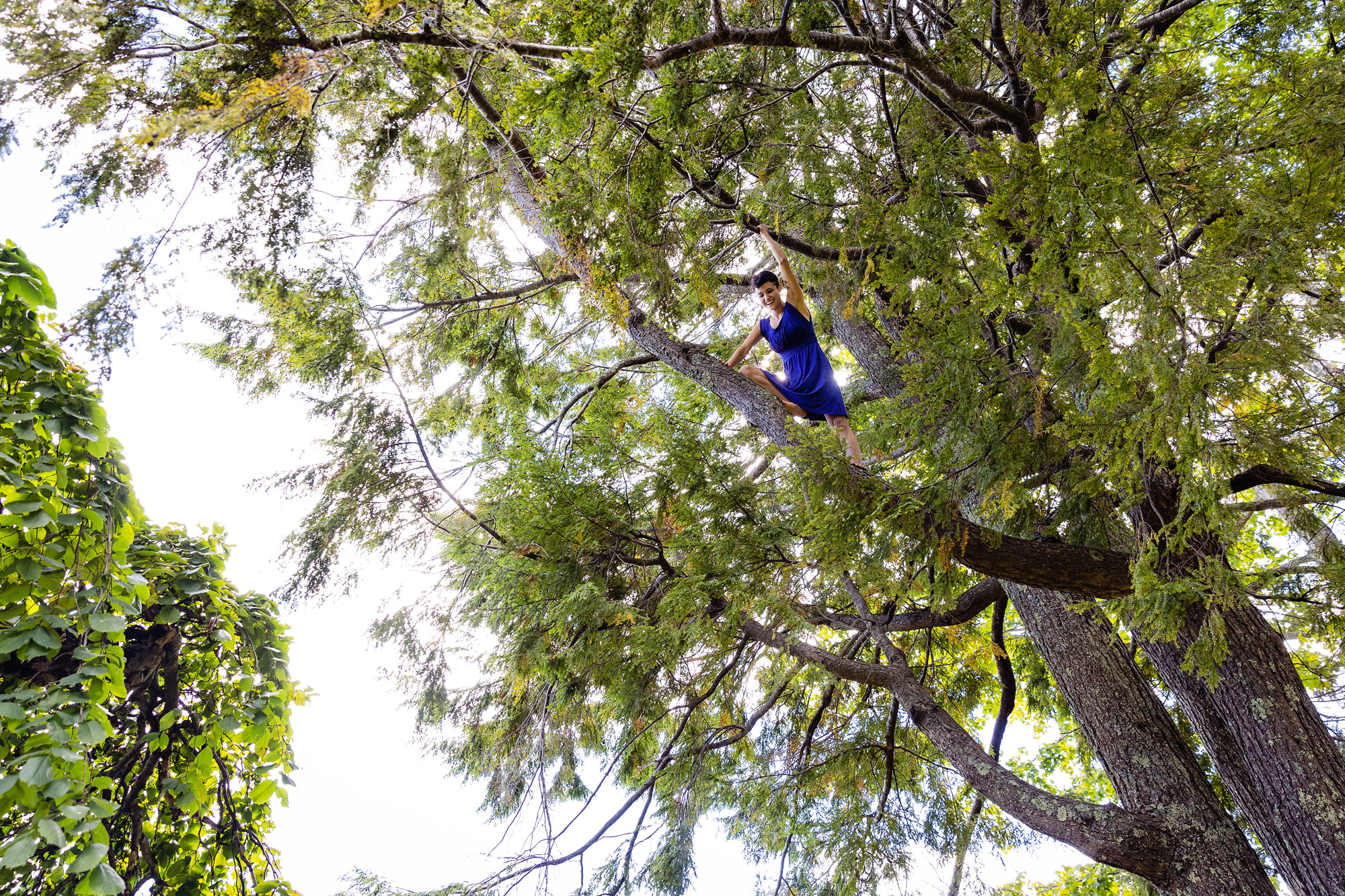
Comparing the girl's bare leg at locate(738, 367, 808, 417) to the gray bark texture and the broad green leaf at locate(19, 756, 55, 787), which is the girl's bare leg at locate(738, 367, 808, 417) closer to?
the gray bark texture

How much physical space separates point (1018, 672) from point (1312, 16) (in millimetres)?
5286

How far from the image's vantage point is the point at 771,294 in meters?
4.11

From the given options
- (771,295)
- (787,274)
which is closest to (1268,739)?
(787,274)

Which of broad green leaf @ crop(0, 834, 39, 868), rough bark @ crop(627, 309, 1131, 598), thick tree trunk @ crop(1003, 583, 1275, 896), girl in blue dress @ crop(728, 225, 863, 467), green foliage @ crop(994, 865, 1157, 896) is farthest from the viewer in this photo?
green foliage @ crop(994, 865, 1157, 896)

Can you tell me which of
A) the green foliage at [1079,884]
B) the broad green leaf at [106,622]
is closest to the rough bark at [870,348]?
the broad green leaf at [106,622]

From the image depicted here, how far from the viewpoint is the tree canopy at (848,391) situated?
2.08m

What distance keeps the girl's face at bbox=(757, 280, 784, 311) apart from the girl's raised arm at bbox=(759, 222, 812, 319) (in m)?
0.11

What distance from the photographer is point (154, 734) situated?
209cm

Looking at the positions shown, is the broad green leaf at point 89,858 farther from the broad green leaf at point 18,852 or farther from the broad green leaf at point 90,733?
the broad green leaf at point 90,733

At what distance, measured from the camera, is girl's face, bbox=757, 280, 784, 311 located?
4094 millimetres

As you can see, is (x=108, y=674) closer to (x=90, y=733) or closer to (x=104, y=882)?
(x=90, y=733)

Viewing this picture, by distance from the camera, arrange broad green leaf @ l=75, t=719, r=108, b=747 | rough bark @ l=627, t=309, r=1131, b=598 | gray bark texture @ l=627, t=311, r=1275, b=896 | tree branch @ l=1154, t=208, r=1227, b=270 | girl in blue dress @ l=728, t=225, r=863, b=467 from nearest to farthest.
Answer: broad green leaf @ l=75, t=719, r=108, b=747
tree branch @ l=1154, t=208, r=1227, b=270
rough bark @ l=627, t=309, r=1131, b=598
gray bark texture @ l=627, t=311, r=1275, b=896
girl in blue dress @ l=728, t=225, r=863, b=467

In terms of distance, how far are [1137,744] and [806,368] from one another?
2517 mm

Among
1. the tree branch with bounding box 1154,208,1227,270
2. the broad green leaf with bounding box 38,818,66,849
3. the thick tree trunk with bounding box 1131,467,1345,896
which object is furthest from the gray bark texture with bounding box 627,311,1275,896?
the broad green leaf with bounding box 38,818,66,849
